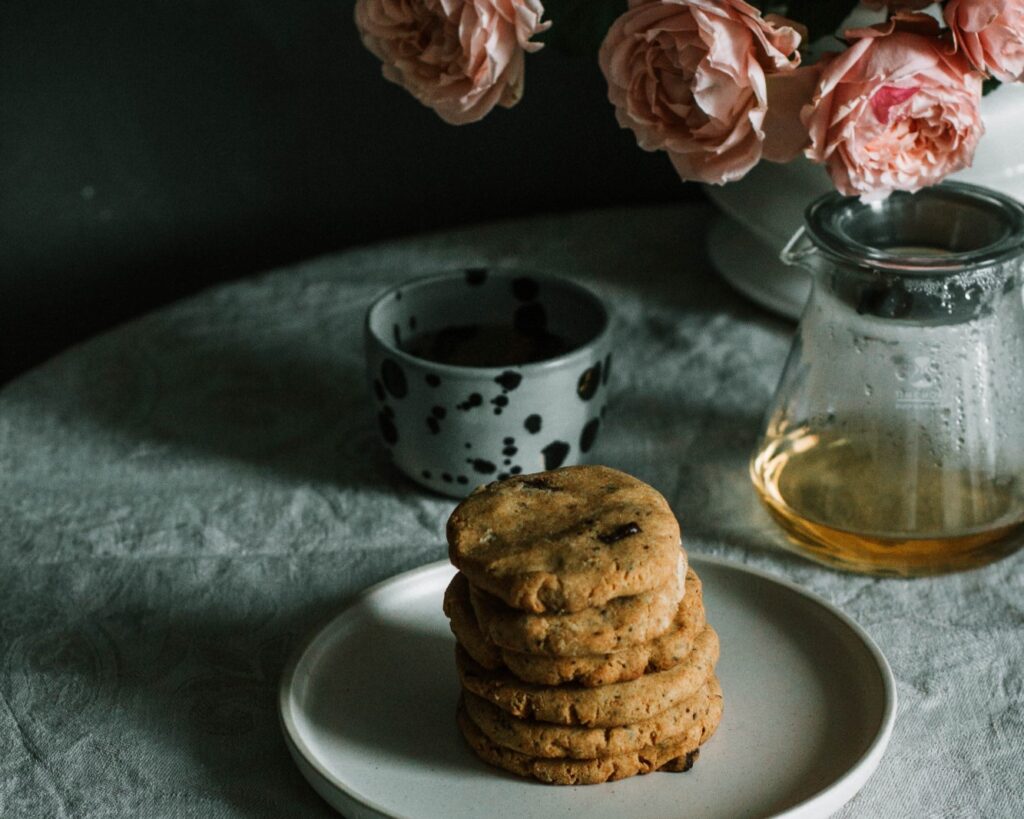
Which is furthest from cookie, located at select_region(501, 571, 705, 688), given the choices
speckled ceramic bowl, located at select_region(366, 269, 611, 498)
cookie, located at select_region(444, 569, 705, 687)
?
speckled ceramic bowl, located at select_region(366, 269, 611, 498)

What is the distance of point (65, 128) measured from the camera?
3.79 ft

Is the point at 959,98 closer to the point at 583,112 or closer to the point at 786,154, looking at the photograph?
the point at 786,154

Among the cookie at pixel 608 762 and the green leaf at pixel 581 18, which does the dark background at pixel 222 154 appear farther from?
the cookie at pixel 608 762

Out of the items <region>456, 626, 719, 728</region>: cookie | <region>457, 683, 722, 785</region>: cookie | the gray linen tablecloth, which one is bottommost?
the gray linen tablecloth

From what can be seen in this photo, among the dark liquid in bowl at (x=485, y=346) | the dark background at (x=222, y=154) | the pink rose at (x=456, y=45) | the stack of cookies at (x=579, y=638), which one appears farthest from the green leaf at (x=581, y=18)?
the dark background at (x=222, y=154)

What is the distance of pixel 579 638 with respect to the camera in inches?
20.1

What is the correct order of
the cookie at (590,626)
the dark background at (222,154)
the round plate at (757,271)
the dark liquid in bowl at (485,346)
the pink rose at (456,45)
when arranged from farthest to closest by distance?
the dark background at (222,154)
the round plate at (757,271)
the dark liquid in bowl at (485,346)
the pink rose at (456,45)
the cookie at (590,626)

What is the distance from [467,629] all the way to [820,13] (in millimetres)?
368

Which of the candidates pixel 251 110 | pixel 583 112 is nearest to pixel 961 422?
pixel 583 112

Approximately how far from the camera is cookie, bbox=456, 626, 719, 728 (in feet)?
1.72

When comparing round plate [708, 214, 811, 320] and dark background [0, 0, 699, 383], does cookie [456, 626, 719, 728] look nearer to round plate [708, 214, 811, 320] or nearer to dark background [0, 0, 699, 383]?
round plate [708, 214, 811, 320]

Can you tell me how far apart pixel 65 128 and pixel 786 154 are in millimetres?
730

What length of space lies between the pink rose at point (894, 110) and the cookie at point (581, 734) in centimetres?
26

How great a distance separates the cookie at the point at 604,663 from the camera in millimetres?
520
